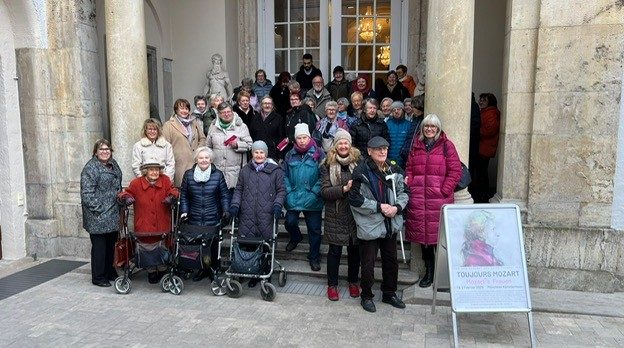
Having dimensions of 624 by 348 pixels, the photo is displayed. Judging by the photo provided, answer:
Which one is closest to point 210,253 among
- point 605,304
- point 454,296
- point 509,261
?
point 454,296

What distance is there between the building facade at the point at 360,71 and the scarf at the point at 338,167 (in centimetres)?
119

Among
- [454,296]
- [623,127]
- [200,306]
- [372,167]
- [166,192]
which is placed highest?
[623,127]

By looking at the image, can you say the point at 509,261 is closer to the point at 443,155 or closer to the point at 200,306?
the point at 443,155

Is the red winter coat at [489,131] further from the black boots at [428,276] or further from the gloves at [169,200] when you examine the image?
the gloves at [169,200]

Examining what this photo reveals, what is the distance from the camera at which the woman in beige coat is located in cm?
642

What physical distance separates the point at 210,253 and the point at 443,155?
266 cm

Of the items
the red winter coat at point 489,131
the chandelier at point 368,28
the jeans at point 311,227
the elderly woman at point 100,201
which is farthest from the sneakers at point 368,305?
the chandelier at point 368,28

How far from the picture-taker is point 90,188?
5.73 m

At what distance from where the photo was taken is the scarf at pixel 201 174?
222 inches

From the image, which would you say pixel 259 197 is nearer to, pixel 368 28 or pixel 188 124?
pixel 188 124

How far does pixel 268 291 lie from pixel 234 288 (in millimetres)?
386

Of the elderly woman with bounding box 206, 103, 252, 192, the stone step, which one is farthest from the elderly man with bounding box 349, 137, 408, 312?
the elderly woman with bounding box 206, 103, 252, 192

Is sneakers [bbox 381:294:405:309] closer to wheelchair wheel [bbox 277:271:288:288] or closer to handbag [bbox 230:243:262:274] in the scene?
wheelchair wheel [bbox 277:271:288:288]

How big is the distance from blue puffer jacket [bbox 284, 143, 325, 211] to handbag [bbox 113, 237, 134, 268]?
1831 millimetres
